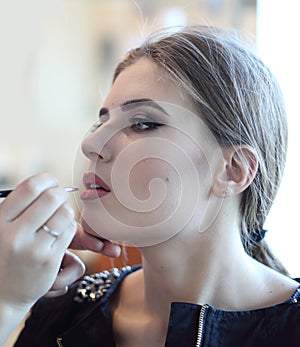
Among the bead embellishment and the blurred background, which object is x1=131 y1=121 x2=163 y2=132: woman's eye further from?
the blurred background

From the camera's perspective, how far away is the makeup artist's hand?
0.68 m

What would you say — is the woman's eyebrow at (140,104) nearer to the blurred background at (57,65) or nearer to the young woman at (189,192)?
the young woman at (189,192)

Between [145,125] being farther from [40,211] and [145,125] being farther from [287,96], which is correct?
[287,96]

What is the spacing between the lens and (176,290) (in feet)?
2.91

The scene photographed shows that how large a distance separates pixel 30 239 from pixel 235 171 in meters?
0.34

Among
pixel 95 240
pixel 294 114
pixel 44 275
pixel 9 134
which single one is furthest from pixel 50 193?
pixel 9 134

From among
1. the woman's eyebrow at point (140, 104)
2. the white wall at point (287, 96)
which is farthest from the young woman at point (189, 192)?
the white wall at point (287, 96)

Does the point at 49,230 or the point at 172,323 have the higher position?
the point at 49,230

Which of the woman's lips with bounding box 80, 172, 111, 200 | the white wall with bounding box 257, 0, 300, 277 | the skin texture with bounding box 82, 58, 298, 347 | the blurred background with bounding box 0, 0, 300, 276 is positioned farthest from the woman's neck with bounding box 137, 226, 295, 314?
the blurred background with bounding box 0, 0, 300, 276

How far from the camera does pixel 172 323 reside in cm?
81

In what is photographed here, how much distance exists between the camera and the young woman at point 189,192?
81 centimetres

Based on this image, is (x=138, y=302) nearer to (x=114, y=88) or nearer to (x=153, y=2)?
(x=114, y=88)

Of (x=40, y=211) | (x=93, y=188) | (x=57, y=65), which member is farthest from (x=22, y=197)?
(x=57, y=65)

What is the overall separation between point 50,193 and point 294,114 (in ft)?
2.65
